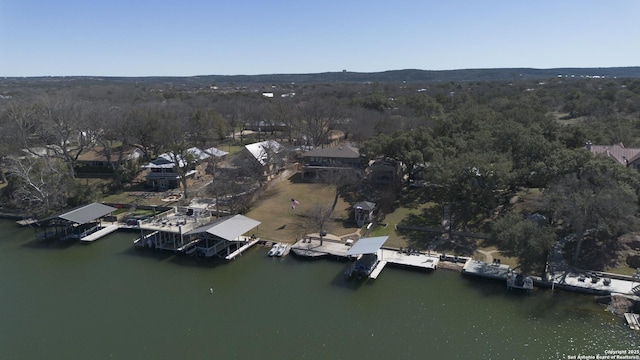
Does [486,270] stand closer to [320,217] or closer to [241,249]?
[320,217]

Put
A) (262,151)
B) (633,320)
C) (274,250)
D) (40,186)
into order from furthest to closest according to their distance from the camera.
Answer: (262,151), (40,186), (274,250), (633,320)

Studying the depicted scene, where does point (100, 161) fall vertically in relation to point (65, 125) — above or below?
below

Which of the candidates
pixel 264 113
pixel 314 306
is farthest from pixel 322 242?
pixel 264 113

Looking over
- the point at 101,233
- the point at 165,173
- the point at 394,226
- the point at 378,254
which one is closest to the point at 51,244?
the point at 101,233

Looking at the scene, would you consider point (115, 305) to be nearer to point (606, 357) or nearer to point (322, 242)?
point (322, 242)

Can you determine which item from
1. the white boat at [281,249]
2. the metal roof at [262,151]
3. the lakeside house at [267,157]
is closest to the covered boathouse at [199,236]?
the white boat at [281,249]

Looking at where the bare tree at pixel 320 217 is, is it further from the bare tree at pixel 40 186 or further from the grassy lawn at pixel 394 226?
the bare tree at pixel 40 186
